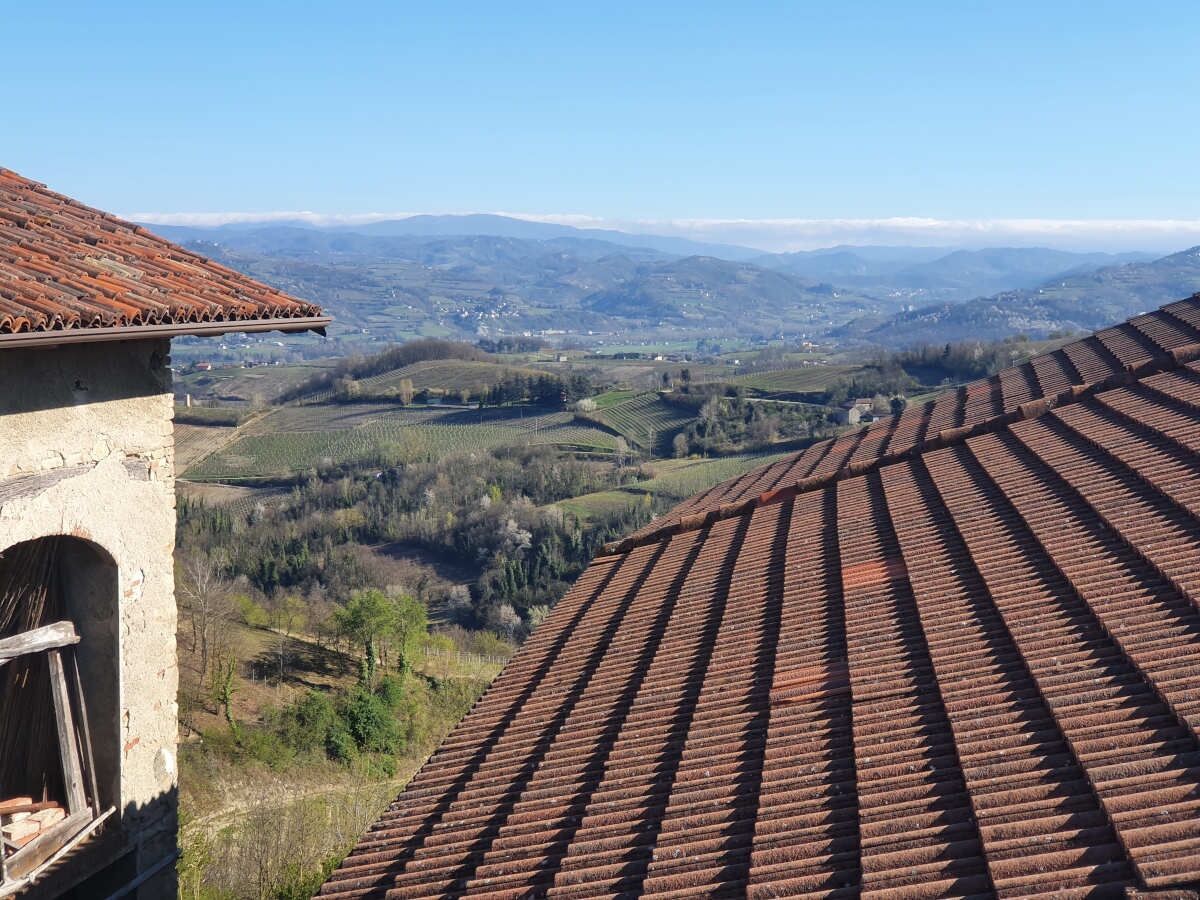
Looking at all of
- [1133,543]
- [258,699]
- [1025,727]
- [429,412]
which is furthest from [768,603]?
[429,412]

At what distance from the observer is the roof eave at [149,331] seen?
15.3 feet

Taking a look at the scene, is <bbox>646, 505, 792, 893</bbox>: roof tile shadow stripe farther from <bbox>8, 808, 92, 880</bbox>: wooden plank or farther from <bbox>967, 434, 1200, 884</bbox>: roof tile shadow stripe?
<bbox>8, 808, 92, 880</bbox>: wooden plank

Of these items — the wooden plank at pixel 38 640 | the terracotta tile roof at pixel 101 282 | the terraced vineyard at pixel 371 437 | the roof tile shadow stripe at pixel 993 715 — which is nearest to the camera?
the roof tile shadow stripe at pixel 993 715

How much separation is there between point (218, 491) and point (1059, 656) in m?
59.9

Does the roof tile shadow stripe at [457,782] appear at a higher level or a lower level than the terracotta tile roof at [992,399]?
lower

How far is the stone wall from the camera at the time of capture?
202 inches

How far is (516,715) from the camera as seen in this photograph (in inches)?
220

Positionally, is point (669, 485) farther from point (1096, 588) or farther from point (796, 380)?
point (1096, 588)

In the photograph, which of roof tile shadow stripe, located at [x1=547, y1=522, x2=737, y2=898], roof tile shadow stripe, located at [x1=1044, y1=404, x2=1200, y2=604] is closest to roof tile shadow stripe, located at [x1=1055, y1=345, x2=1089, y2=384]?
roof tile shadow stripe, located at [x1=1044, y1=404, x2=1200, y2=604]

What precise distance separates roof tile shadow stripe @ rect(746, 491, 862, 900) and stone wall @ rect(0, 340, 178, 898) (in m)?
3.53

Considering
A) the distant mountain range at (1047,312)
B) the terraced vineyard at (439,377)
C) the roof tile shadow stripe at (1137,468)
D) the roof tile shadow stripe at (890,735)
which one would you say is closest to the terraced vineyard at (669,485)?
the terraced vineyard at (439,377)

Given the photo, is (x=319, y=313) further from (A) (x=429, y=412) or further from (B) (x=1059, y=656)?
(A) (x=429, y=412)

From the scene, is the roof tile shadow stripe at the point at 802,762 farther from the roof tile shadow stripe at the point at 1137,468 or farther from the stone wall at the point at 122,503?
the stone wall at the point at 122,503

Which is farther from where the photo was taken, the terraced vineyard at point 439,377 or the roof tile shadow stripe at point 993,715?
the terraced vineyard at point 439,377
